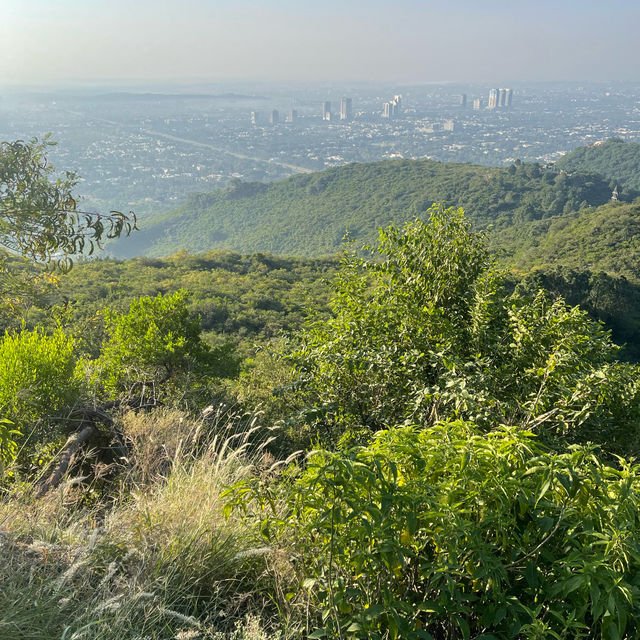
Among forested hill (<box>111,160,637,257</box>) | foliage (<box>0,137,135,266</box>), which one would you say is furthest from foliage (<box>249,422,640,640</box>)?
forested hill (<box>111,160,637,257</box>)

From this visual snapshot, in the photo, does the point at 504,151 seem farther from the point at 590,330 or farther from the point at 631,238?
the point at 590,330

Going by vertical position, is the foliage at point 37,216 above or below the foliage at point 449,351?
above

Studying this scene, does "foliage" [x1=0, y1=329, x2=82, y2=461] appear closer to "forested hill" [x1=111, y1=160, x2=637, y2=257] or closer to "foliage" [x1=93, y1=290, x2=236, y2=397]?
"foliage" [x1=93, y1=290, x2=236, y2=397]

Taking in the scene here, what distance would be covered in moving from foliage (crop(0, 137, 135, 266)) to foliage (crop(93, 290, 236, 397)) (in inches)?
84.8

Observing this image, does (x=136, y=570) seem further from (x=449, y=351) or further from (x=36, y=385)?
(x=36, y=385)

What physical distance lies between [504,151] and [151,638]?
20778cm

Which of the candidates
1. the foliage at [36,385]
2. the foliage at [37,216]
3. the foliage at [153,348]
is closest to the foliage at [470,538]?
the foliage at [36,385]

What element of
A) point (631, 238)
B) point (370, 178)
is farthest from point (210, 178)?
point (631, 238)

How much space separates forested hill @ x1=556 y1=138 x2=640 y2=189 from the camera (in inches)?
4347

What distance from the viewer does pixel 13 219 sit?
4516 millimetres

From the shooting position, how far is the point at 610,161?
380 feet

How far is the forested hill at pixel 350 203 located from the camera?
8119 cm

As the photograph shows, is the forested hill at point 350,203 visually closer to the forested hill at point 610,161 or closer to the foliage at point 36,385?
the forested hill at point 610,161

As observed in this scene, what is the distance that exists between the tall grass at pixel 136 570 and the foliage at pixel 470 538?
0.44 m
